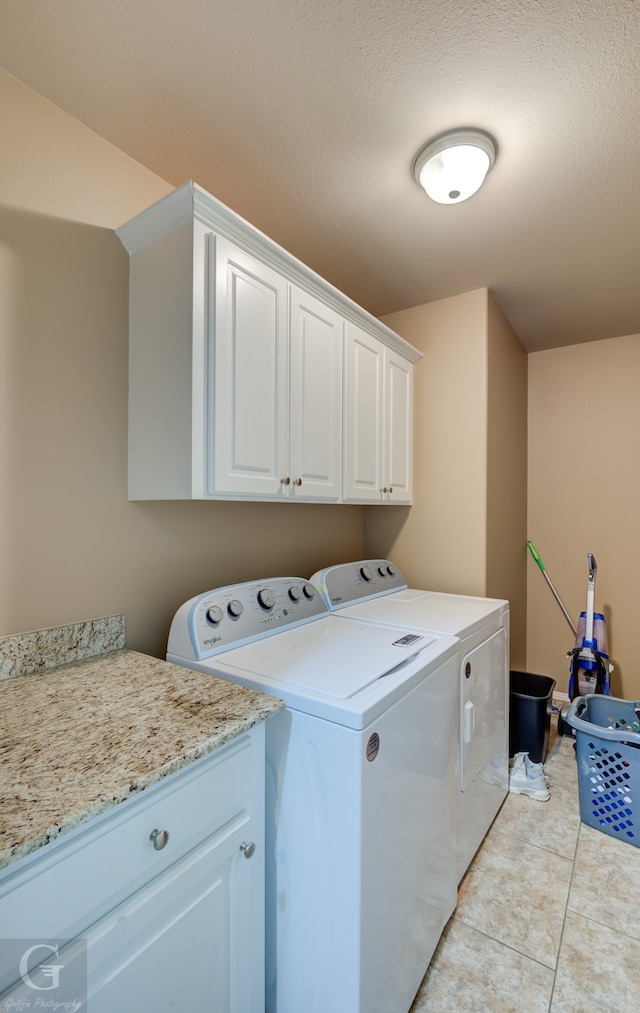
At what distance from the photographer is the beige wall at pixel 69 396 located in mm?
1201

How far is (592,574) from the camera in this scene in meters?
2.72

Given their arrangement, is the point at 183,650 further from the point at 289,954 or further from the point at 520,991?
the point at 520,991

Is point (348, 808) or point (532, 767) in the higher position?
point (348, 808)

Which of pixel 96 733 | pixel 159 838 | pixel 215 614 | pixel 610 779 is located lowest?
pixel 610 779

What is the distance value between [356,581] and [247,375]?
3.57 ft

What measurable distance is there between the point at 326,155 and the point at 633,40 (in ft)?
2.76

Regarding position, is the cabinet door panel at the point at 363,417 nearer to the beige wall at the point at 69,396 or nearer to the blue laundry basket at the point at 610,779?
the beige wall at the point at 69,396

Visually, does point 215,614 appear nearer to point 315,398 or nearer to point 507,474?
point 315,398

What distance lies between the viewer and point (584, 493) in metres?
3.08

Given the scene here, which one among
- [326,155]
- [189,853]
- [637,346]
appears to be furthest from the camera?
[637,346]

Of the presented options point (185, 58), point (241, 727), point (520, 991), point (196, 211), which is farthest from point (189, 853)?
point (185, 58)

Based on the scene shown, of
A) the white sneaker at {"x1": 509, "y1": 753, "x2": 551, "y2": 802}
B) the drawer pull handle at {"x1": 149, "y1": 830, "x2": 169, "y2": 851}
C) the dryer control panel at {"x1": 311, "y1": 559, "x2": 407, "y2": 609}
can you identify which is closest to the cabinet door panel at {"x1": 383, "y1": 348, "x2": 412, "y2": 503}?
the dryer control panel at {"x1": 311, "y1": 559, "x2": 407, "y2": 609}

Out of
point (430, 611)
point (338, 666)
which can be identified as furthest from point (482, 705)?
point (338, 666)

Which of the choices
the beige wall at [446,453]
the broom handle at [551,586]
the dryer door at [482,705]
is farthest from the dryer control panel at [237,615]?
the broom handle at [551,586]
